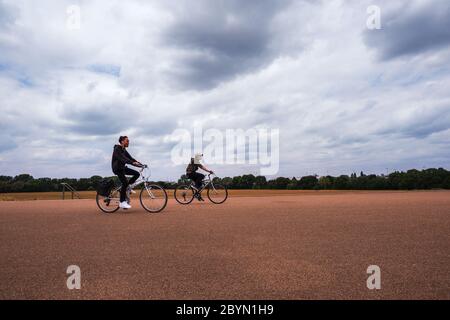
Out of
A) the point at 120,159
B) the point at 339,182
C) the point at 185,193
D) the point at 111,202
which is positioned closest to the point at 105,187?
the point at 111,202

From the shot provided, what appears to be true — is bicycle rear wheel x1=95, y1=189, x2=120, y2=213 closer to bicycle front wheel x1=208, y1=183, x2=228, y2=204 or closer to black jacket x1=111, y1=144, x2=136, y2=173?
black jacket x1=111, y1=144, x2=136, y2=173

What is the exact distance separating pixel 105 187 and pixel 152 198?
159 centimetres

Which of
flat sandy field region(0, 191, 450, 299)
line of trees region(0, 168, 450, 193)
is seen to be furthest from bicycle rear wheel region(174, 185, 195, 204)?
line of trees region(0, 168, 450, 193)

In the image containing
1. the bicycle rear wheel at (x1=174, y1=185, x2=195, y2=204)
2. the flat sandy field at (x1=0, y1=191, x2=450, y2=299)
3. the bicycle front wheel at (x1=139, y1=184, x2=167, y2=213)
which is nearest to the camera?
the flat sandy field at (x1=0, y1=191, x2=450, y2=299)

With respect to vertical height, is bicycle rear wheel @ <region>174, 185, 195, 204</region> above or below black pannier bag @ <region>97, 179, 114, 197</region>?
below

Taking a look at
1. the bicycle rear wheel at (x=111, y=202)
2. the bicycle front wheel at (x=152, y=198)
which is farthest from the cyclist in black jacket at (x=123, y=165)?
the bicycle front wheel at (x=152, y=198)

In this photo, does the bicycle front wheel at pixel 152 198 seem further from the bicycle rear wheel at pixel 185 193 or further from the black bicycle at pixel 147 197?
the bicycle rear wheel at pixel 185 193

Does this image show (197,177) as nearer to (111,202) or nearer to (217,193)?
(217,193)

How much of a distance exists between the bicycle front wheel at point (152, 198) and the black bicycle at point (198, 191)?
12.1ft

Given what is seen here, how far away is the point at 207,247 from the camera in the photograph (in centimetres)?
589

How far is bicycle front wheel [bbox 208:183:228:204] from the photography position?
15.6m

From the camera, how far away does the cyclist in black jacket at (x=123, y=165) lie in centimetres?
1109
